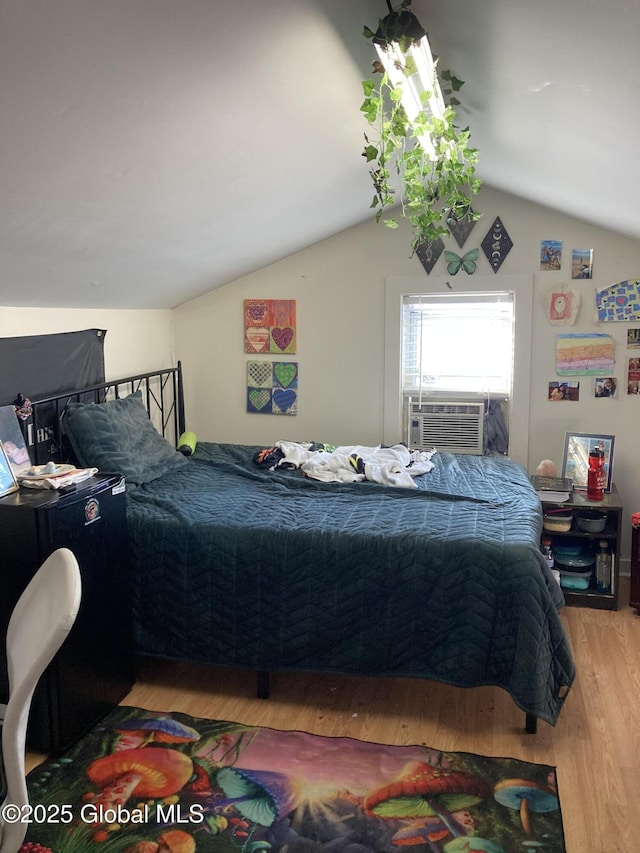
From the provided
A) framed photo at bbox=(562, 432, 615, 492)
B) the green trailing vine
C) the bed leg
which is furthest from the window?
the bed leg

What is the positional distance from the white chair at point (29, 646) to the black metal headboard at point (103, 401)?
1563 millimetres

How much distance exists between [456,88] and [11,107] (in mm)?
1419

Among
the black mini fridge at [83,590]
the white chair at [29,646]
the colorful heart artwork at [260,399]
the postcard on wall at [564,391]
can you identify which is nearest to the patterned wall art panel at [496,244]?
the postcard on wall at [564,391]

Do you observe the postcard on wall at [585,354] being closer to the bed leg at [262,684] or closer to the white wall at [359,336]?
the white wall at [359,336]

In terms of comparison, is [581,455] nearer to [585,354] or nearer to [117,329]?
[585,354]

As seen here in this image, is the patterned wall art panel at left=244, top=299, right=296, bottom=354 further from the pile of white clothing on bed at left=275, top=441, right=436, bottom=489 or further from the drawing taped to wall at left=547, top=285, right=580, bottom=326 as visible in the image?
the drawing taped to wall at left=547, top=285, right=580, bottom=326

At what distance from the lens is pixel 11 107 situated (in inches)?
67.1

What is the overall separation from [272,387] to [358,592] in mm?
2150

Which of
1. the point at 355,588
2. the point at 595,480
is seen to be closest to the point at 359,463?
the point at 355,588

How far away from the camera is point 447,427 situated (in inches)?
171

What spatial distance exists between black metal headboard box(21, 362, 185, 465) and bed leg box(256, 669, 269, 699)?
1319 mm

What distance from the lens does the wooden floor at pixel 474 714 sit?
2250 mm

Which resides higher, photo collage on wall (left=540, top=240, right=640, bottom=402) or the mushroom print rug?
photo collage on wall (left=540, top=240, right=640, bottom=402)

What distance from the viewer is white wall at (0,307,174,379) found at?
123 inches
